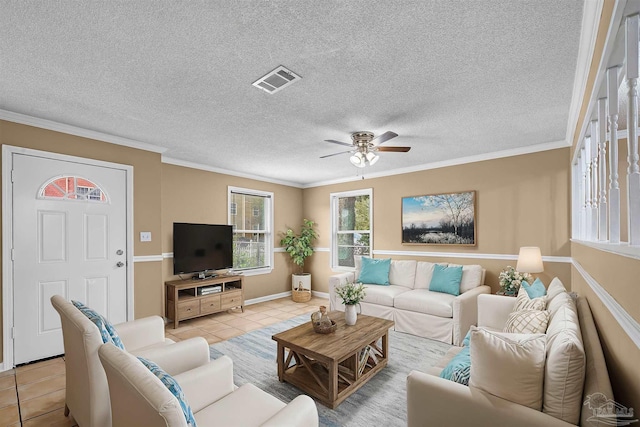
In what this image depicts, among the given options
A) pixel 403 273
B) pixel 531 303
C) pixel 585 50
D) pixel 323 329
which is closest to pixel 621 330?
pixel 531 303

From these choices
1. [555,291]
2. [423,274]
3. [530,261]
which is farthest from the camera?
[423,274]

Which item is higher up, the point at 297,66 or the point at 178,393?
the point at 297,66

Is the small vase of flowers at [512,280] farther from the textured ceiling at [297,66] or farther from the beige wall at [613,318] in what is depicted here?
the beige wall at [613,318]

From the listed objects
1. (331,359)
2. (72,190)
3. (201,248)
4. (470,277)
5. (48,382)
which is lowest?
(48,382)

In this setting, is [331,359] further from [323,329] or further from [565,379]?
[565,379]

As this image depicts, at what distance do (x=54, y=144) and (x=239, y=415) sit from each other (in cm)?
353

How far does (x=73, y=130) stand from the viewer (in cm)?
337

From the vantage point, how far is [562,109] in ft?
9.33

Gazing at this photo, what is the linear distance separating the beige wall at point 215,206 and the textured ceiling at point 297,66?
50.5 inches

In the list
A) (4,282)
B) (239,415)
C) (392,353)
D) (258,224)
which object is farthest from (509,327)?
(258,224)

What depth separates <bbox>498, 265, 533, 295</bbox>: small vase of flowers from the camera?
148 inches

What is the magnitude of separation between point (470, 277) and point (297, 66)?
11.9ft

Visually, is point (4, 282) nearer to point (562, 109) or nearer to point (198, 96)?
point (198, 96)

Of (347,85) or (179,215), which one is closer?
(347,85)
